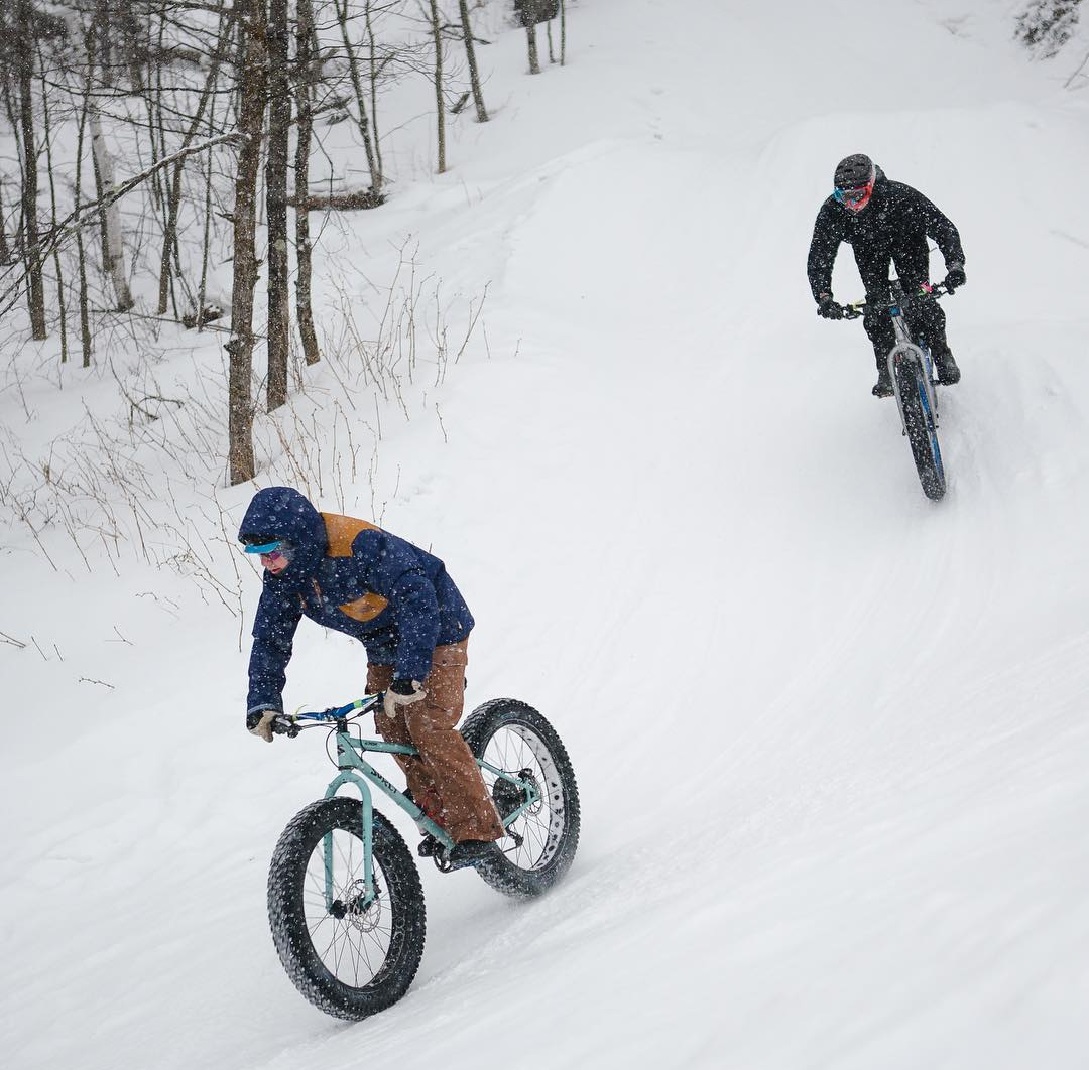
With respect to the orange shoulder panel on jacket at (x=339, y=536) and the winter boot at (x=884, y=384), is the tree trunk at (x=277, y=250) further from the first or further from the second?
the orange shoulder panel on jacket at (x=339, y=536)

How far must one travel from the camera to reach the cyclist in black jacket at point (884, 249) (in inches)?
273

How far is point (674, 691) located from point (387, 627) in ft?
7.90

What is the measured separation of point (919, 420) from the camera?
6637 mm

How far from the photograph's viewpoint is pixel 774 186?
543 inches

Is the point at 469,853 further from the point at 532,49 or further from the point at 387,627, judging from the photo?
the point at 532,49

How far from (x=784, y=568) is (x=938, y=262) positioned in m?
6.94

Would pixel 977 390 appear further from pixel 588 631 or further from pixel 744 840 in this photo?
pixel 744 840

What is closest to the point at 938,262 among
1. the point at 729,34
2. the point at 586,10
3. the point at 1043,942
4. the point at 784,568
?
the point at 784,568

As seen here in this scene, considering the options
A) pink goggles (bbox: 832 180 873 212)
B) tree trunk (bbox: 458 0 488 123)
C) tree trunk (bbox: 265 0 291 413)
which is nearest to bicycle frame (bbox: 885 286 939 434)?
pink goggles (bbox: 832 180 873 212)

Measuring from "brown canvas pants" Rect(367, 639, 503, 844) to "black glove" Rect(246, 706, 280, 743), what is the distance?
52 centimetres

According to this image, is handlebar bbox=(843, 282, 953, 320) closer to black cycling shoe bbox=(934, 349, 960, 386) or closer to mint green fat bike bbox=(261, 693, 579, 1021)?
black cycling shoe bbox=(934, 349, 960, 386)

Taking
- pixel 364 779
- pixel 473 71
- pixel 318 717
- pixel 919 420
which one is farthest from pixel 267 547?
pixel 473 71

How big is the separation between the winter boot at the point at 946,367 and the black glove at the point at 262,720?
559 centimetres

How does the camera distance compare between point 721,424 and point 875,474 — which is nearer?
point 875,474
